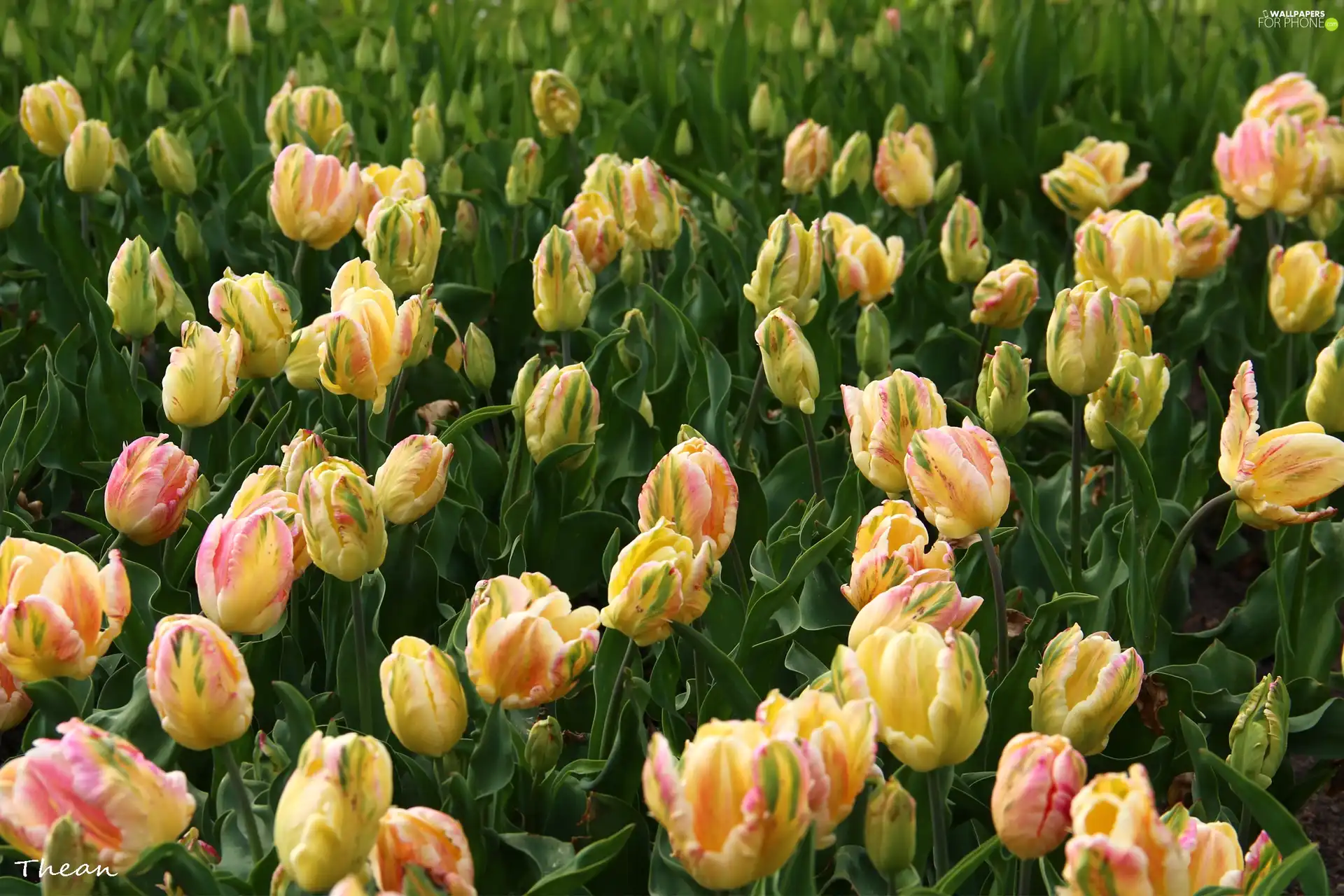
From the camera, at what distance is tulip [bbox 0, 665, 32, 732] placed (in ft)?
4.36

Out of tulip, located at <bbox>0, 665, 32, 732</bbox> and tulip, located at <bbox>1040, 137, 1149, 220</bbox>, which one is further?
tulip, located at <bbox>1040, 137, 1149, 220</bbox>

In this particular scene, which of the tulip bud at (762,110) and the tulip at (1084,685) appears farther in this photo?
the tulip bud at (762,110)

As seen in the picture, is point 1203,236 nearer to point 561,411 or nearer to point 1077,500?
point 1077,500

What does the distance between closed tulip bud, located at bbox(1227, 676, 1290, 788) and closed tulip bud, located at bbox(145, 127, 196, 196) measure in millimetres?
2054

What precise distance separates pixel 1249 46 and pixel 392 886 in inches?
154

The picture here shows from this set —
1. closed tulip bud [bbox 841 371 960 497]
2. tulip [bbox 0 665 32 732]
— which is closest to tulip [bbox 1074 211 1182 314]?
closed tulip bud [bbox 841 371 960 497]

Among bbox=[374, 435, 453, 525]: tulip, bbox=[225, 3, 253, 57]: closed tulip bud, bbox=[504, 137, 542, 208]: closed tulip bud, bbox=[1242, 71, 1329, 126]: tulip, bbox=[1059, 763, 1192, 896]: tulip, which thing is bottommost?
bbox=[225, 3, 253, 57]: closed tulip bud

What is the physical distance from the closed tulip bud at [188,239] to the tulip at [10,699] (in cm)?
139

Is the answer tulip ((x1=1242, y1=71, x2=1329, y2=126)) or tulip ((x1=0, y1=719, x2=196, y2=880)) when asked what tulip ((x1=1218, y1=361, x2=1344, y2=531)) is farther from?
tulip ((x1=1242, y1=71, x2=1329, y2=126))

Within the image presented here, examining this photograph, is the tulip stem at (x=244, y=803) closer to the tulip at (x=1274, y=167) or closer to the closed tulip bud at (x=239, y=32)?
the tulip at (x=1274, y=167)

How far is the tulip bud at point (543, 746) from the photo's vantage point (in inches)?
52.6

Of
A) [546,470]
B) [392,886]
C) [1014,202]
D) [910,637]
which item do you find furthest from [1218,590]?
[392,886]

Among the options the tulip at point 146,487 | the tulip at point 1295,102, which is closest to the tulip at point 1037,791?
the tulip at point 146,487

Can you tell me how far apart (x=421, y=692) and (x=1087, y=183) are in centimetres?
183
